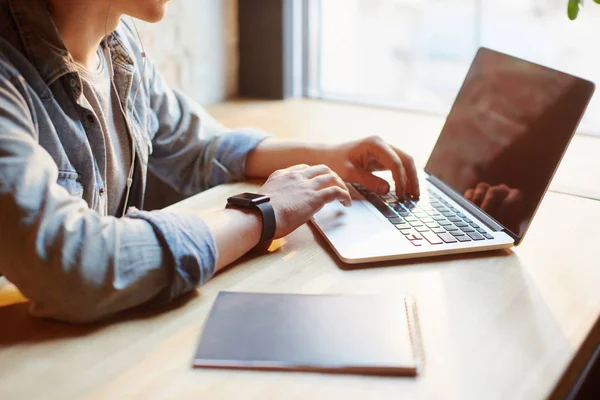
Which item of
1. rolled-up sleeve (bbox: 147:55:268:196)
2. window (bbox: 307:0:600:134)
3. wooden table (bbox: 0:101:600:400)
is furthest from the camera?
window (bbox: 307:0:600:134)

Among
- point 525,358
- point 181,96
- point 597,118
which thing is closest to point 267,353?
point 525,358

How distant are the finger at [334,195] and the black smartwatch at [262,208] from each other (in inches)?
3.3

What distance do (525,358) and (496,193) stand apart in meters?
0.35

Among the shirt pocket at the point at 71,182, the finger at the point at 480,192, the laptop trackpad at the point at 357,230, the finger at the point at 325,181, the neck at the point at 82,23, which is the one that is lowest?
the laptop trackpad at the point at 357,230

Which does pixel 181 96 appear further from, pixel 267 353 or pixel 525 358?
pixel 525 358

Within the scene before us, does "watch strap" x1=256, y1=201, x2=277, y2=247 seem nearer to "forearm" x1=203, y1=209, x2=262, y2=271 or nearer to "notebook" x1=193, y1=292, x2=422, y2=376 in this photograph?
"forearm" x1=203, y1=209, x2=262, y2=271

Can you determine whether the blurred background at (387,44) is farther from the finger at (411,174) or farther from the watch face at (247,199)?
the watch face at (247,199)

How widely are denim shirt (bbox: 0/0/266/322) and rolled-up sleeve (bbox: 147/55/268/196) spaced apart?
232mm

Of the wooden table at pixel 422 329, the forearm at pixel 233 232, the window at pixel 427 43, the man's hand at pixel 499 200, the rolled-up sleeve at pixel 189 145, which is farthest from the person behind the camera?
the window at pixel 427 43

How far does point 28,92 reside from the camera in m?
0.76

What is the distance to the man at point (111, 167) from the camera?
668mm

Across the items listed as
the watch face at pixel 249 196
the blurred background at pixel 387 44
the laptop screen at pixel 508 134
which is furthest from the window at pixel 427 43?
the watch face at pixel 249 196

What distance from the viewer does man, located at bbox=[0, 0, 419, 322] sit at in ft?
2.19

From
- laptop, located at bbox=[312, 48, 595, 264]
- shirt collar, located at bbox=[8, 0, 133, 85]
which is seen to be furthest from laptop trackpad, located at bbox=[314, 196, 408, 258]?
shirt collar, located at bbox=[8, 0, 133, 85]
